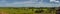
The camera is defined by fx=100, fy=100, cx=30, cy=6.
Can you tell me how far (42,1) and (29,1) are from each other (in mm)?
110

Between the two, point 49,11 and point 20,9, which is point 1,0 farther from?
point 49,11

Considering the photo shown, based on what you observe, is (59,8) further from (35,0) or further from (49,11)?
(35,0)

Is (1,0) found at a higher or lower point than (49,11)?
higher

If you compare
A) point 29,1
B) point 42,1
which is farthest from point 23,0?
point 42,1

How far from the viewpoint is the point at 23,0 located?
871 millimetres

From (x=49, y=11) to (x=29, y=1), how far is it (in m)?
0.19

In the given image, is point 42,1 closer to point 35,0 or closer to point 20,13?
point 35,0

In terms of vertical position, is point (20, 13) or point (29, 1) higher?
point (29, 1)

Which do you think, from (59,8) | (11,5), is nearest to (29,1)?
(11,5)

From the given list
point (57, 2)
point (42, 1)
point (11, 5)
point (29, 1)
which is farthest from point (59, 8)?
point (11, 5)

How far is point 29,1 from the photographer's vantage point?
0.86 metres

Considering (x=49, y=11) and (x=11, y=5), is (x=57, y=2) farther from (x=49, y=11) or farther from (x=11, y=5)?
(x=11, y=5)

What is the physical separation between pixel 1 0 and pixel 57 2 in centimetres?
48

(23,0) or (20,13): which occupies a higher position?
(23,0)
